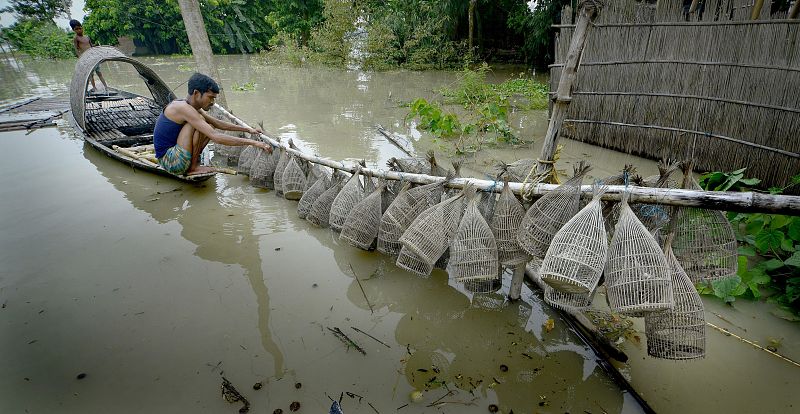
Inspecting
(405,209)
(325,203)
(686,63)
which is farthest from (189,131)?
(686,63)

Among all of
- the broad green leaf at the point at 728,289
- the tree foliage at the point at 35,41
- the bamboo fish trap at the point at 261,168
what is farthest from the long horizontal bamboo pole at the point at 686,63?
the tree foliage at the point at 35,41

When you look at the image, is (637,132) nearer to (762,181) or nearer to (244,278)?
(762,181)

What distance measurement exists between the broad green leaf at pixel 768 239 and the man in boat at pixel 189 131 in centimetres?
455

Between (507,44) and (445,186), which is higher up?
(507,44)

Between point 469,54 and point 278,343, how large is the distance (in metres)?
13.9

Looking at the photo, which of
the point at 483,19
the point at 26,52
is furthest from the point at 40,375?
the point at 26,52

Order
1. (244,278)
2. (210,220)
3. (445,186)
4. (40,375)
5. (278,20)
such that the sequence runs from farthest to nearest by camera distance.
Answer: (278,20) < (210,220) < (244,278) < (445,186) < (40,375)

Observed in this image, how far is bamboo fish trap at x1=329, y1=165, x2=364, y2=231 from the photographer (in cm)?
338

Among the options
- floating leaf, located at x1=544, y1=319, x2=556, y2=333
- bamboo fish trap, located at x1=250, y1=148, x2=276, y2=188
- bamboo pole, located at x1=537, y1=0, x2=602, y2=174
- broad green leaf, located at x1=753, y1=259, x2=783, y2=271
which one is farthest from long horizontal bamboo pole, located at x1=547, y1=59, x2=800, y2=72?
bamboo fish trap, located at x1=250, y1=148, x2=276, y2=188

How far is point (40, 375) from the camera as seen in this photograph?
2303 mm

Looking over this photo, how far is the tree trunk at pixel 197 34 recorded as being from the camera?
20.1ft

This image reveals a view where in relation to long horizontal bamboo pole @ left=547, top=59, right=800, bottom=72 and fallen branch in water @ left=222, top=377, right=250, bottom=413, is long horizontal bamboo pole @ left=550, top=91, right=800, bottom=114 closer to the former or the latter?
long horizontal bamboo pole @ left=547, top=59, right=800, bottom=72

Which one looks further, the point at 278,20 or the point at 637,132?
the point at 278,20

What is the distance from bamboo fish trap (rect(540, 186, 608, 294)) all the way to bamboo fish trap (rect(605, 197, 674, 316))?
0.07m
